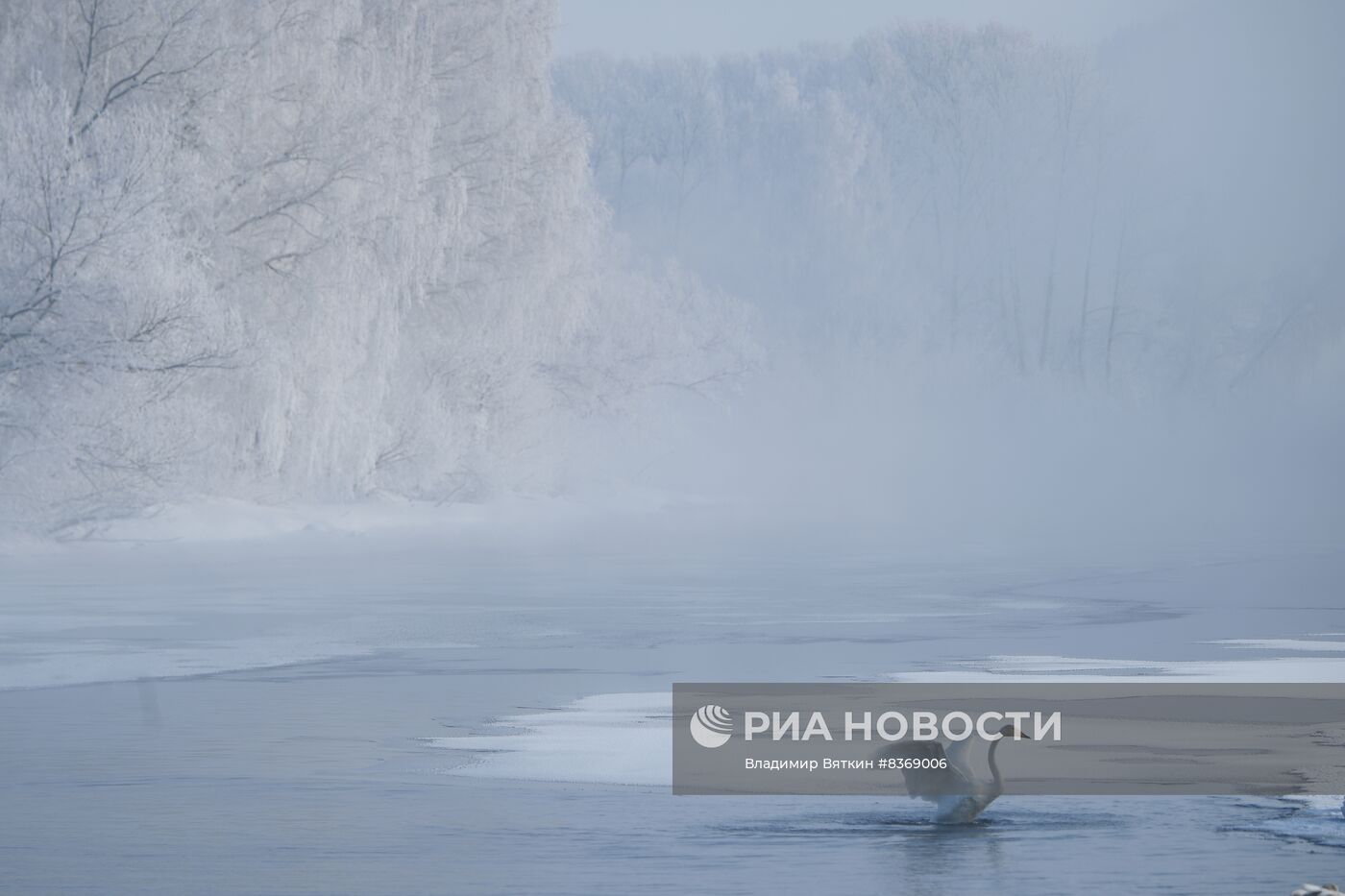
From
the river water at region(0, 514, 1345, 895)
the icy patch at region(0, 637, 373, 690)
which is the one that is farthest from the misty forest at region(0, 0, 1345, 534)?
the icy patch at region(0, 637, 373, 690)

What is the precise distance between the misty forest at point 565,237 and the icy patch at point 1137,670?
1029cm

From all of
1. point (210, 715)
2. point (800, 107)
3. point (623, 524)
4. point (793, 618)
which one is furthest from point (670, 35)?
point (210, 715)

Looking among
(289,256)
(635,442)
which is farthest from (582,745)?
(635,442)

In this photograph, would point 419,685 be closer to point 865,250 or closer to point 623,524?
point 623,524

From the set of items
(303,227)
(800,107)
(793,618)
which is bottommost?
(793,618)

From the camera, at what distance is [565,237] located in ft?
90.3

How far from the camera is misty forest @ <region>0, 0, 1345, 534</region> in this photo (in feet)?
58.1

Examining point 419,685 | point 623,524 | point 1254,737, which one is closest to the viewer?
point 1254,737

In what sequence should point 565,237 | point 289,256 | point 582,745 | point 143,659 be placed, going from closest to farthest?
point 582,745
point 143,659
point 289,256
point 565,237

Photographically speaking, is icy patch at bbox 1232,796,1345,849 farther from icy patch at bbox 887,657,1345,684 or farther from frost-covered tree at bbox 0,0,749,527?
frost-covered tree at bbox 0,0,749,527

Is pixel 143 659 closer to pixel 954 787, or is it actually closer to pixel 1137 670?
pixel 1137 670

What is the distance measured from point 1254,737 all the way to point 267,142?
16.6 metres

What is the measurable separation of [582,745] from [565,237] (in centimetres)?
2122

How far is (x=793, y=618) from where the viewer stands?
1167 cm
